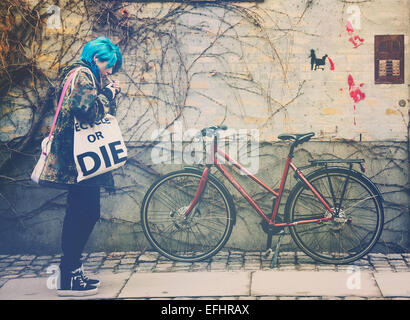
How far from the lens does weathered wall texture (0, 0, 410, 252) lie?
21.2ft

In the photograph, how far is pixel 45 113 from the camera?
21.7 ft

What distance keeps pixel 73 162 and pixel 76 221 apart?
53 cm

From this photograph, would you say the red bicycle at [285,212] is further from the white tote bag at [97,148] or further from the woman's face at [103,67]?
the woman's face at [103,67]

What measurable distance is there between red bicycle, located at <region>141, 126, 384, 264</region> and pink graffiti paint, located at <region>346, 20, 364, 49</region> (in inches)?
46.3

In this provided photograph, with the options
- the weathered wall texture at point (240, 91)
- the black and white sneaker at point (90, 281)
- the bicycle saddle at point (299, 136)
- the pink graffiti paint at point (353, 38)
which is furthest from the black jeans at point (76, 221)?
the pink graffiti paint at point (353, 38)

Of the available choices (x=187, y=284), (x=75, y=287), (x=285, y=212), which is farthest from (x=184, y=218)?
(x=75, y=287)

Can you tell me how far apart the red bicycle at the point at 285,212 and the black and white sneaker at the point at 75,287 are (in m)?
0.95

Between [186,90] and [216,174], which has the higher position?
[186,90]

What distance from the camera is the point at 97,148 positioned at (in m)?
5.47

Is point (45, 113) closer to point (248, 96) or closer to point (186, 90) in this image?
point (186, 90)

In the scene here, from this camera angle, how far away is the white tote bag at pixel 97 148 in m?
5.41

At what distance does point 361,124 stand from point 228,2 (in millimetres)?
1849

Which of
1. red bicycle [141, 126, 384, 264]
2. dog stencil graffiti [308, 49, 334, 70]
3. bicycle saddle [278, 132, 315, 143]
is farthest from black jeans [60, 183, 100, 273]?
dog stencil graffiti [308, 49, 334, 70]
